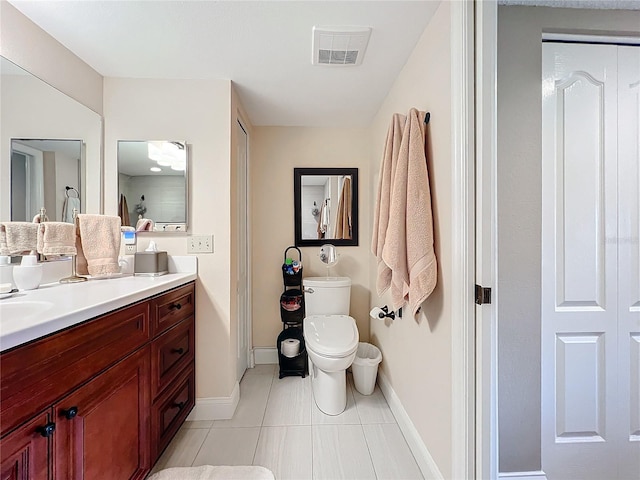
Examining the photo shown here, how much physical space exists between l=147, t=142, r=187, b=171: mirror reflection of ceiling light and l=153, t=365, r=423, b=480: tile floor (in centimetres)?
163

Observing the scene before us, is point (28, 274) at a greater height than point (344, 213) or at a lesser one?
lesser

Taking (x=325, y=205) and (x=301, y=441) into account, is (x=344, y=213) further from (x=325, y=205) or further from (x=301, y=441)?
(x=301, y=441)

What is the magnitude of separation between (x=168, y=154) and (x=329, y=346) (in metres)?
1.60

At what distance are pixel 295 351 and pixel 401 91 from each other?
6.78 feet

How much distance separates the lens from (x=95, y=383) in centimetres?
93

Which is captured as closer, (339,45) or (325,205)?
(339,45)

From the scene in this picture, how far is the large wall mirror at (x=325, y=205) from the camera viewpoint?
2594 millimetres

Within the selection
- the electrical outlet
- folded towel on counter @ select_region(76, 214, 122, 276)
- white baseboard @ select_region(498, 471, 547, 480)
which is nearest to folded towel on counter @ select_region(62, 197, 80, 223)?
folded towel on counter @ select_region(76, 214, 122, 276)

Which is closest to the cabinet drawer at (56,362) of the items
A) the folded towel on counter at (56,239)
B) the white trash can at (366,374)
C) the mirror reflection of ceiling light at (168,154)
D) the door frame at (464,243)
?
the folded towel on counter at (56,239)

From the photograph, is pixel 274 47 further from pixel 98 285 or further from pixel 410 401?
pixel 410 401

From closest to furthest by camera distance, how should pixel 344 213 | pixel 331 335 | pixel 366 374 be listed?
pixel 331 335
pixel 366 374
pixel 344 213

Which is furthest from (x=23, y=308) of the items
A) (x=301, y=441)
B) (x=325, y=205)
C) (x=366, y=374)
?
(x=325, y=205)

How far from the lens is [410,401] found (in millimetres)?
1573

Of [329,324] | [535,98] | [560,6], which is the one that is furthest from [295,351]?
[560,6]
